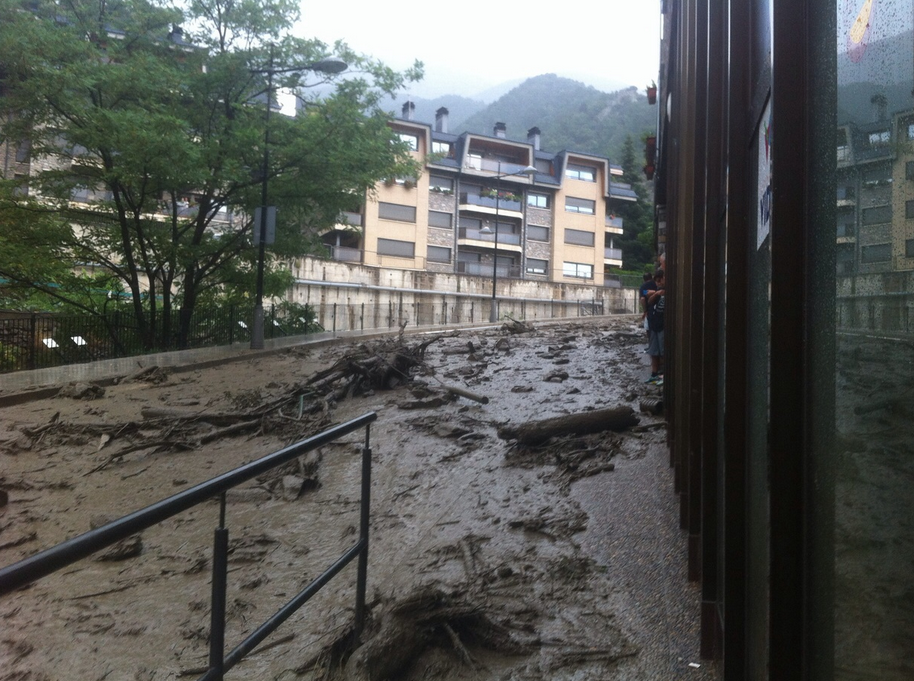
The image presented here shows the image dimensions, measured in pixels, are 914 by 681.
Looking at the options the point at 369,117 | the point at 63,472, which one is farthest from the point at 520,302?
the point at 63,472

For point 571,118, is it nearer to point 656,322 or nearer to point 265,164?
point 265,164

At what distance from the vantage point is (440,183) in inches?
2650

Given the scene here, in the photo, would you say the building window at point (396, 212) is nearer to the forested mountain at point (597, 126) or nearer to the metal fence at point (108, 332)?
the forested mountain at point (597, 126)

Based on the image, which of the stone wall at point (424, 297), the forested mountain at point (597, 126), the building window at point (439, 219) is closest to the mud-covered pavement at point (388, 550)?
the stone wall at point (424, 297)

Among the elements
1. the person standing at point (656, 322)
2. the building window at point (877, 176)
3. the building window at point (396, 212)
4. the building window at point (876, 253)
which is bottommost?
the building window at point (876, 253)

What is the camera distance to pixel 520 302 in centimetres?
5634

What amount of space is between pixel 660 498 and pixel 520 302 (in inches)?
1999

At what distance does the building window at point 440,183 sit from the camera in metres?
66.2

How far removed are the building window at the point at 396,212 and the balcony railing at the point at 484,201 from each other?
650cm

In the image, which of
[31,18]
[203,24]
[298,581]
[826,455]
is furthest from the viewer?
[203,24]

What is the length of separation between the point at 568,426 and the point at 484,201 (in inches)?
2480

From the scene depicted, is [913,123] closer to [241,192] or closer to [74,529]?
[74,529]

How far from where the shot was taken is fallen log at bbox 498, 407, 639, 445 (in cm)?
777

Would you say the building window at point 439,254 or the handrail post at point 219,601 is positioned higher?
the building window at point 439,254
